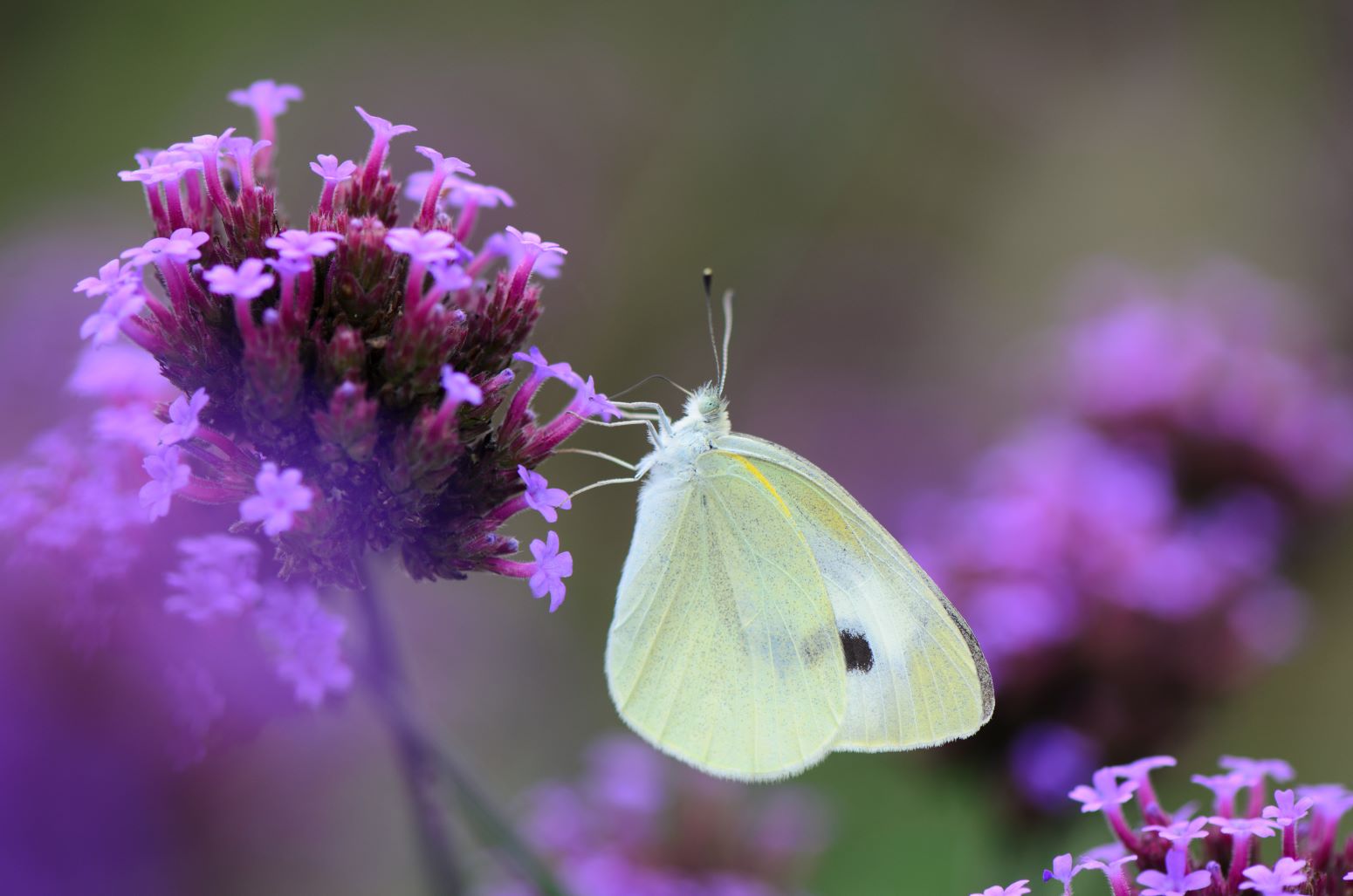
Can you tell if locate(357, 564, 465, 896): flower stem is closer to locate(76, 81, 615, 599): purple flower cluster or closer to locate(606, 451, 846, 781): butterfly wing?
locate(76, 81, 615, 599): purple flower cluster

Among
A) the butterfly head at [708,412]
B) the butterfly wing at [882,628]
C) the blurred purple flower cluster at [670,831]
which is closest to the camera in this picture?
the butterfly wing at [882,628]

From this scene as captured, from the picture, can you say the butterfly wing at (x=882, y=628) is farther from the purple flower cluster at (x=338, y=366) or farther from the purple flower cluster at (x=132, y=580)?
the purple flower cluster at (x=132, y=580)

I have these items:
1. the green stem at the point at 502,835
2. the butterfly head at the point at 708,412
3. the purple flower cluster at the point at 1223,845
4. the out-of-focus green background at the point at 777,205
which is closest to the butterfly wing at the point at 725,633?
the butterfly head at the point at 708,412

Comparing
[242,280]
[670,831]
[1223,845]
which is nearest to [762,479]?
[1223,845]

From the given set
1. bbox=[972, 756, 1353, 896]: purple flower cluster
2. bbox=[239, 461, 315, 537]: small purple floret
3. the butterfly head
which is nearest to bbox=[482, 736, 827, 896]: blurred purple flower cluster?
the butterfly head

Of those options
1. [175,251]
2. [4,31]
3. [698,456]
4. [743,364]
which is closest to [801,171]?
[743,364]

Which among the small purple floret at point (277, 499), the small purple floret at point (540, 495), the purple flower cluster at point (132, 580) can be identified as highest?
the small purple floret at point (540, 495)

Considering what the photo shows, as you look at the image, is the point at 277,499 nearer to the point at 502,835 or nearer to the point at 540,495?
the point at 540,495
